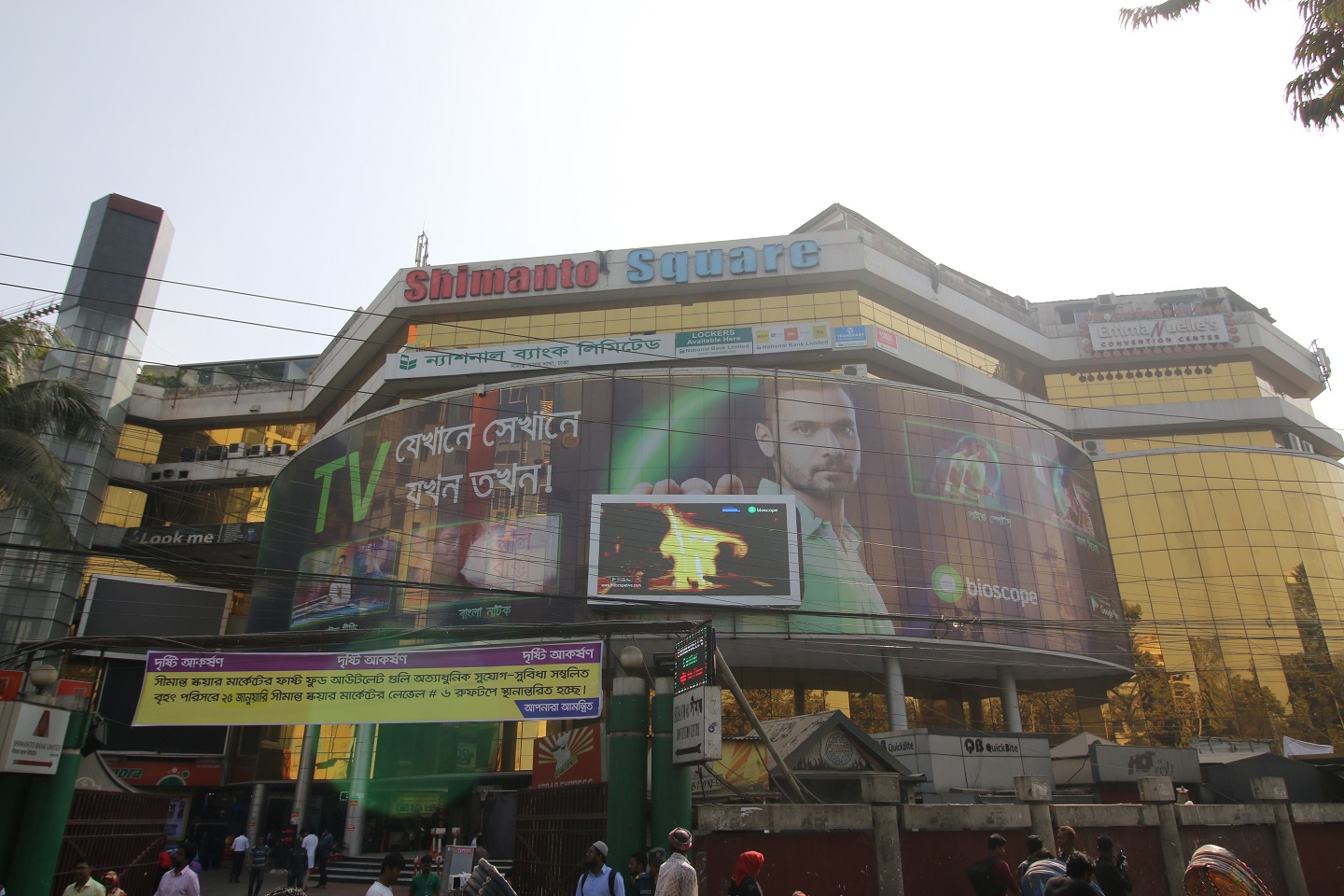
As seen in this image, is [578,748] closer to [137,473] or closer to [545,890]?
[545,890]

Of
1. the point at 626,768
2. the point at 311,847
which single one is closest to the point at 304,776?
the point at 311,847

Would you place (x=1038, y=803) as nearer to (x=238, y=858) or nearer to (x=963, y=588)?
(x=963, y=588)

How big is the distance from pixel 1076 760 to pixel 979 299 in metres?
27.8

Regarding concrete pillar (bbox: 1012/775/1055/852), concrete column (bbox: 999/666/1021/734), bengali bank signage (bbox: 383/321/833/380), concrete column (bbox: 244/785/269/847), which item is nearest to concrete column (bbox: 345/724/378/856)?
concrete column (bbox: 244/785/269/847)

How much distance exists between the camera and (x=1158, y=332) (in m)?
50.1

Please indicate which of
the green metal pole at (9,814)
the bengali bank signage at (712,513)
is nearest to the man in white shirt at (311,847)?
the bengali bank signage at (712,513)

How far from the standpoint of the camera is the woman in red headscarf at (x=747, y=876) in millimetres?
8727

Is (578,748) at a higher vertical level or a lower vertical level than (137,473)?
lower

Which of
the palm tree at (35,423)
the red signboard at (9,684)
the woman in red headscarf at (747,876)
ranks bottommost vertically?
the woman in red headscarf at (747,876)

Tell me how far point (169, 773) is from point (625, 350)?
85.4ft

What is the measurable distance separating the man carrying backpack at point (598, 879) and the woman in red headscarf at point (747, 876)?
62.1 inches

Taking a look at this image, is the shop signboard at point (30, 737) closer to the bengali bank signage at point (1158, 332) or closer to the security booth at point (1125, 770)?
the security booth at point (1125, 770)

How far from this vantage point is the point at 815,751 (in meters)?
18.5

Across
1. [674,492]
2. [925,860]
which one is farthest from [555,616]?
[925,860]
